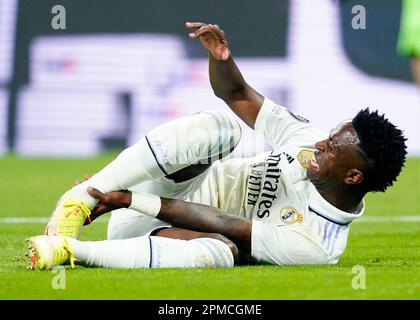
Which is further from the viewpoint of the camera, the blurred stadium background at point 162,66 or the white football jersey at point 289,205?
the blurred stadium background at point 162,66

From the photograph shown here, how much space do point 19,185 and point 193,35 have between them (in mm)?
7110

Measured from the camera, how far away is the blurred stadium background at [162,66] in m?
15.4

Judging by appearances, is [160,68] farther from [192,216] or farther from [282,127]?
[192,216]

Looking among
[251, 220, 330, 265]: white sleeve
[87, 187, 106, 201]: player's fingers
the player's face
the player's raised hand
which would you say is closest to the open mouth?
the player's face

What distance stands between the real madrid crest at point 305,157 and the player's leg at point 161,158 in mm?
480

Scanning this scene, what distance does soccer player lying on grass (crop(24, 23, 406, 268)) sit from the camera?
18.5 feet

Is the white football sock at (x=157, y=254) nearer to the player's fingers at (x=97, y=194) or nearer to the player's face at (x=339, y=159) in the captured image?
the player's fingers at (x=97, y=194)

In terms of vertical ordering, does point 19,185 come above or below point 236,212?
below

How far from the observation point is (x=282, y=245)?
575 centimetres

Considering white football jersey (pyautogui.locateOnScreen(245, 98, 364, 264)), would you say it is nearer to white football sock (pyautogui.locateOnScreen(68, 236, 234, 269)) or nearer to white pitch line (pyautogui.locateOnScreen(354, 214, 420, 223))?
white football sock (pyautogui.locateOnScreen(68, 236, 234, 269))

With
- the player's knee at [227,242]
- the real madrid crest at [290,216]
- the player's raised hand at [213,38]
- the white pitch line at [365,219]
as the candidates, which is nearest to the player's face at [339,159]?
the real madrid crest at [290,216]

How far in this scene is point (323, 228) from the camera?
581 centimetres
